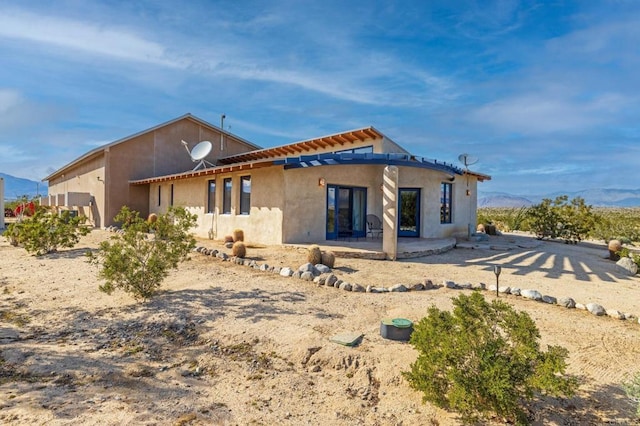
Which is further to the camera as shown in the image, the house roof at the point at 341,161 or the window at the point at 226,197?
the window at the point at 226,197

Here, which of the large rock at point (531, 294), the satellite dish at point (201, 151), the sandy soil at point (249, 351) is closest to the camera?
the sandy soil at point (249, 351)

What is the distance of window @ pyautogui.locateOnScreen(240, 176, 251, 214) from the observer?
1347 centimetres

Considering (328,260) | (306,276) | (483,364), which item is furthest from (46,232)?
(483,364)

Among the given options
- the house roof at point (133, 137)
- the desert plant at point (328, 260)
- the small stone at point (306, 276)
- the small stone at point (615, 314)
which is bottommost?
the small stone at point (615, 314)

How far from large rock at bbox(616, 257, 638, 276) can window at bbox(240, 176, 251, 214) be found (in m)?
12.5

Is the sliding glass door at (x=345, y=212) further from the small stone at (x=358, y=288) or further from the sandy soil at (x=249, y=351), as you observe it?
the small stone at (x=358, y=288)

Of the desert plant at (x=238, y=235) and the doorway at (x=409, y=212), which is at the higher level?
the doorway at (x=409, y=212)

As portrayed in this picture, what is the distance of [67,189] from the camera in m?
26.5

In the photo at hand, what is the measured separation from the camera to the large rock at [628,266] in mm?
10101

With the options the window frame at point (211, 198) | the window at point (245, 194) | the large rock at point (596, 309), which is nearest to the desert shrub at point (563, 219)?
the large rock at point (596, 309)

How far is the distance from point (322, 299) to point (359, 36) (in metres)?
11.1

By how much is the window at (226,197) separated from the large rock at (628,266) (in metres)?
13.8

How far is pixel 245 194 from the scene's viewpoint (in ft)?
44.9

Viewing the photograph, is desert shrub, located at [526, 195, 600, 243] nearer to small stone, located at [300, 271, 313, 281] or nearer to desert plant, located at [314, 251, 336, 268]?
desert plant, located at [314, 251, 336, 268]
